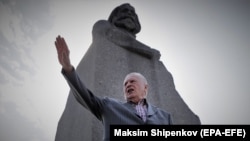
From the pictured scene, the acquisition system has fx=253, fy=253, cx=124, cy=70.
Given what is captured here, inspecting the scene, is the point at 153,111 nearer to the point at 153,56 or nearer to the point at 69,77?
the point at 69,77

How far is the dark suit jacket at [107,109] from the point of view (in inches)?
83.2

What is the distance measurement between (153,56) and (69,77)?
344 centimetres

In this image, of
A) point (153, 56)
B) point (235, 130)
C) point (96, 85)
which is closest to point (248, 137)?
point (235, 130)

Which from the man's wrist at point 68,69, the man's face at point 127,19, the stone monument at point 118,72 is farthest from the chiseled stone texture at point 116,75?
the man's wrist at point 68,69

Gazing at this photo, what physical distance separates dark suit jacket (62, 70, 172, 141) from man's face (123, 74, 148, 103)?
3.1 inches

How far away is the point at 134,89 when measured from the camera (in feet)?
7.67

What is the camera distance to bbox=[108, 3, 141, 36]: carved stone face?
563cm

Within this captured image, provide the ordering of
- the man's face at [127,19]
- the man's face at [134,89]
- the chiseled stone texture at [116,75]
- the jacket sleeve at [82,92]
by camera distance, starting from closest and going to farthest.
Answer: the jacket sleeve at [82,92]
the man's face at [134,89]
the chiseled stone texture at [116,75]
the man's face at [127,19]

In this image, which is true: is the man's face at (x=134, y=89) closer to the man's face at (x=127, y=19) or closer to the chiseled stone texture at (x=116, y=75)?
the chiseled stone texture at (x=116, y=75)

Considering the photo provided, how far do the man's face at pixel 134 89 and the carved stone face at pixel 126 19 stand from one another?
3361 millimetres

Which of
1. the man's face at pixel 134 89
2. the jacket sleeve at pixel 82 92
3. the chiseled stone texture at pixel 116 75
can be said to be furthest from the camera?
the chiseled stone texture at pixel 116 75

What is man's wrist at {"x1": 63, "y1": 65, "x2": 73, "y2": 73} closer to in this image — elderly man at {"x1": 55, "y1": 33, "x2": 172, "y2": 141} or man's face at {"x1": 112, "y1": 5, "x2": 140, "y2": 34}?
elderly man at {"x1": 55, "y1": 33, "x2": 172, "y2": 141}

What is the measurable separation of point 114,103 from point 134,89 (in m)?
0.23

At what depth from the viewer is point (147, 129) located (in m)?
1.99
